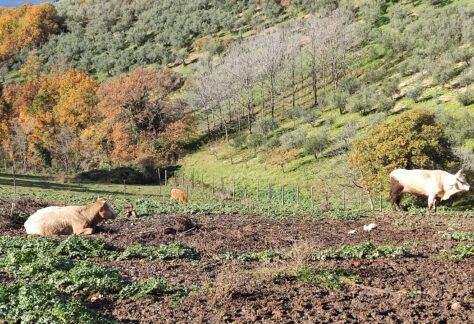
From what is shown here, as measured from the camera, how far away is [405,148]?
1211 inches

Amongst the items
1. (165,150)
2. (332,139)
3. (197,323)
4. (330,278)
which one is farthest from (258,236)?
(165,150)

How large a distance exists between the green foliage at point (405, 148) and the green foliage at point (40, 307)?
82.6ft

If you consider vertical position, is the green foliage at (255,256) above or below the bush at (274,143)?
below

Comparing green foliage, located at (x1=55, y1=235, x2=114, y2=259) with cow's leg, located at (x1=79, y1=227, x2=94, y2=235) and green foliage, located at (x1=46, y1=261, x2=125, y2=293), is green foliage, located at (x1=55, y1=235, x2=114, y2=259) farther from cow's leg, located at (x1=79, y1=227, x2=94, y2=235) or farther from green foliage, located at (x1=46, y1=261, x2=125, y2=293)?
cow's leg, located at (x1=79, y1=227, x2=94, y2=235)

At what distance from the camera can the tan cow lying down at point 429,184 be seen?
24.4 m

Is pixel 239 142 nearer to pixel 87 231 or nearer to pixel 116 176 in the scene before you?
pixel 116 176

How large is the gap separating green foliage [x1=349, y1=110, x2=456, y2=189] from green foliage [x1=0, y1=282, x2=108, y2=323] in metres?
25.2

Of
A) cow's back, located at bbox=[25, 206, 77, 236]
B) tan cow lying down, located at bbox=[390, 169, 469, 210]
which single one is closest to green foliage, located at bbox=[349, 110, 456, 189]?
tan cow lying down, located at bbox=[390, 169, 469, 210]

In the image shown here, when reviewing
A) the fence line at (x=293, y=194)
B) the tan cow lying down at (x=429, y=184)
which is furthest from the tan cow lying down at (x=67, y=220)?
the fence line at (x=293, y=194)

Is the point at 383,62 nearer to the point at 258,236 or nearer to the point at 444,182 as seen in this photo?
the point at 444,182

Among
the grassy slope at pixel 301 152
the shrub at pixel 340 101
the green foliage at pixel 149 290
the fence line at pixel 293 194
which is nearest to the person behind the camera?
the green foliage at pixel 149 290

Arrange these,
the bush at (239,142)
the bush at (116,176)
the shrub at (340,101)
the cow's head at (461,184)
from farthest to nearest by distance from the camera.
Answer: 1. the bush at (239,142)
2. the shrub at (340,101)
3. the bush at (116,176)
4. the cow's head at (461,184)

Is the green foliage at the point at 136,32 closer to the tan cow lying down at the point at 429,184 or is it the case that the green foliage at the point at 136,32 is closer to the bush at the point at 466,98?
the bush at the point at 466,98

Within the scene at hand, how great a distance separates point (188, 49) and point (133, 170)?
193 ft
